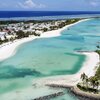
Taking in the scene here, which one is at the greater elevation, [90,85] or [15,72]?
[90,85]

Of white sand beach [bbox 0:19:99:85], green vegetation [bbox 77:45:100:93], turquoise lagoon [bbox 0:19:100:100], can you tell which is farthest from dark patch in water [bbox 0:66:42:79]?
green vegetation [bbox 77:45:100:93]

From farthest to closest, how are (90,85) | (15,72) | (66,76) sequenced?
(15,72), (66,76), (90,85)

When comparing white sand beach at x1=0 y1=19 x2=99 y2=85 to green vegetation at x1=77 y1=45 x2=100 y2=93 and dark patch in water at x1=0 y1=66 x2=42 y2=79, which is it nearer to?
green vegetation at x1=77 y1=45 x2=100 y2=93

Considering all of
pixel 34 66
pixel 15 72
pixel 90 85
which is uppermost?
pixel 90 85

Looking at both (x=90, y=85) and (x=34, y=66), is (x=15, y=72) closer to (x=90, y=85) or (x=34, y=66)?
(x=34, y=66)

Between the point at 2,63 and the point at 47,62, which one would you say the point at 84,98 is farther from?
the point at 2,63

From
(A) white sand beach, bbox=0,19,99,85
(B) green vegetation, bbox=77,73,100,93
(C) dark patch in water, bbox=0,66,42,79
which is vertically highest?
(B) green vegetation, bbox=77,73,100,93

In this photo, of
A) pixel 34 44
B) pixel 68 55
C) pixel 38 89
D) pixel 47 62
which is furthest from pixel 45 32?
pixel 38 89

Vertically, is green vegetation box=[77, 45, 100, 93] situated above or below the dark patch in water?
above

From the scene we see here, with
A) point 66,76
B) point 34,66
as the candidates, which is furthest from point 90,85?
point 34,66
